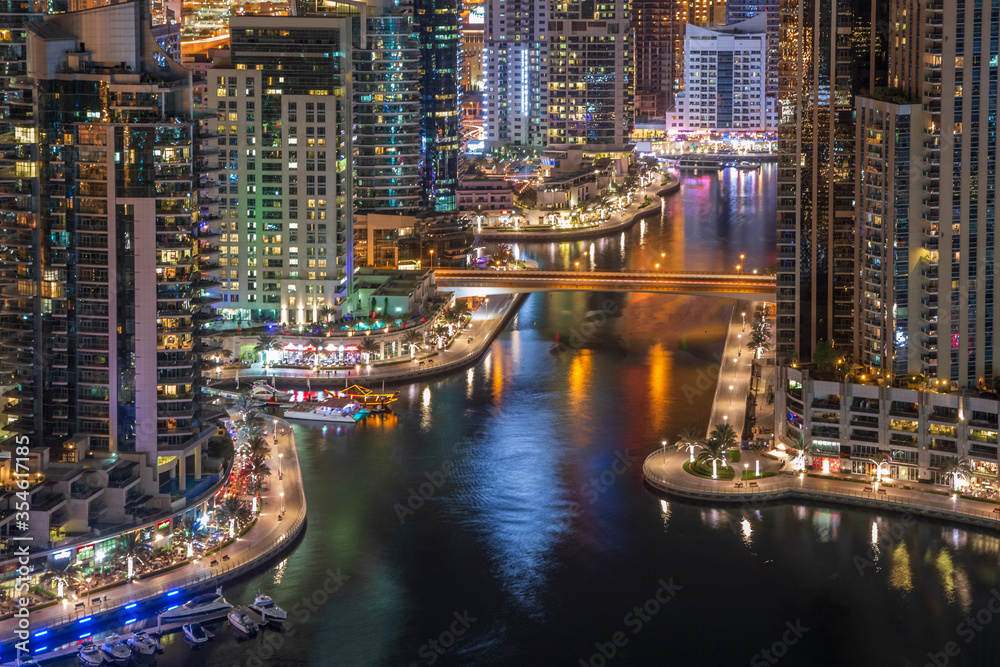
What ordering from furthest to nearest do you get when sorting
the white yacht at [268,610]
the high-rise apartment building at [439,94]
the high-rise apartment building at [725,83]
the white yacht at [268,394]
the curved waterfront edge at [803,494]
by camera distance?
the high-rise apartment building at [725,83] → the high-rise apartment building at [439,94] → the white yacht at [268,394] → the curved waterfront edge at [803,494] → the white yacht at [268,610]

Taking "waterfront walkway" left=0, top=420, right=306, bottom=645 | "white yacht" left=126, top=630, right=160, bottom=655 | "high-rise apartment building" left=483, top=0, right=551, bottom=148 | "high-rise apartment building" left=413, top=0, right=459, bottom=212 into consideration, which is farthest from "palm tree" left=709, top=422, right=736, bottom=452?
"high-rise apartment building" left=483, top=0, right=551, bottom=148

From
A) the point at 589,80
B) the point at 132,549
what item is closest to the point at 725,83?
the point at 589,80

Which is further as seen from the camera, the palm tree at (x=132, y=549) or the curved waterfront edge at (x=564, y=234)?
the curved waterfront edge at (x=564, y=234)

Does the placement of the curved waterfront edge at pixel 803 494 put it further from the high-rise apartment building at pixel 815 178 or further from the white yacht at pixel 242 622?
the white yacht at pixel 242 622

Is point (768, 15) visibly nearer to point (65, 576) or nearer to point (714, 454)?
point (714, 454)

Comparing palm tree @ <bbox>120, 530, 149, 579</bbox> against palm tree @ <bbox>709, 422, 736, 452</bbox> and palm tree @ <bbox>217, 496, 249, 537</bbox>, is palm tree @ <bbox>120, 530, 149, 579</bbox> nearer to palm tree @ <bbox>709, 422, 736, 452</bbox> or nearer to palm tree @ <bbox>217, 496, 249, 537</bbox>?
palm tree @ <bbox>217, 496, 249, 537</bbox>

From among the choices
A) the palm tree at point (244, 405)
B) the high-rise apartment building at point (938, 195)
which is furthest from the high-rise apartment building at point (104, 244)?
the high-rise apartment building at point (938, 195)
